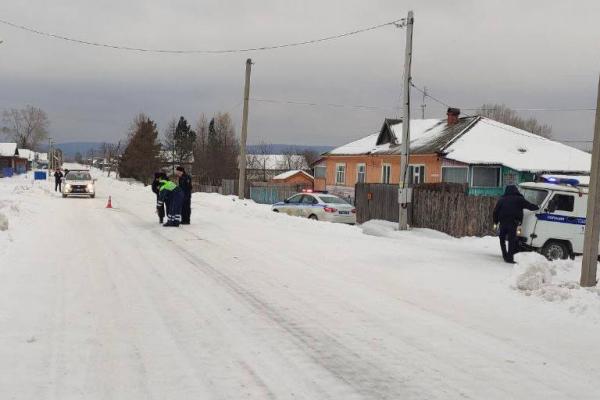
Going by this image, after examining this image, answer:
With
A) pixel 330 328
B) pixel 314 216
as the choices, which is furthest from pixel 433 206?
pixel 330 328

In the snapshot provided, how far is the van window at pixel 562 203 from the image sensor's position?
45.1 feet

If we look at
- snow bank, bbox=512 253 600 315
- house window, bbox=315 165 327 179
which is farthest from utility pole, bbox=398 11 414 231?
house window, bbox=315 165 327 179

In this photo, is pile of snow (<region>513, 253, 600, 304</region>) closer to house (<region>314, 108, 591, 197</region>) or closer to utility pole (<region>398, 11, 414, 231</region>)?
utility pole (<region>398, 11, 414, 231</region>)

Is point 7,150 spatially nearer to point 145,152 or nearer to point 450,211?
point 145,152

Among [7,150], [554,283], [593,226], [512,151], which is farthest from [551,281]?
[7,150]

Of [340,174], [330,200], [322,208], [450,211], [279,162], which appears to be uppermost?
[279,162]

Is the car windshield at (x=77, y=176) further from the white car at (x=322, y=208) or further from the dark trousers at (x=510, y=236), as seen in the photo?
the dark trousers at (x=510, y=236)

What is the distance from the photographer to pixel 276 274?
988cm

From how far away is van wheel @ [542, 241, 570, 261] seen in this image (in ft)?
45.2

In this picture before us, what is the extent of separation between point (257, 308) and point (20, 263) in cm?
507

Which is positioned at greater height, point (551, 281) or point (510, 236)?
point (510, 236)

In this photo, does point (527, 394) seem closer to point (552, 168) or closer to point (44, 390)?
point (44, 390)

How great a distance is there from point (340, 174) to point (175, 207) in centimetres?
2842

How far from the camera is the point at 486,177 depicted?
33.0 metres
